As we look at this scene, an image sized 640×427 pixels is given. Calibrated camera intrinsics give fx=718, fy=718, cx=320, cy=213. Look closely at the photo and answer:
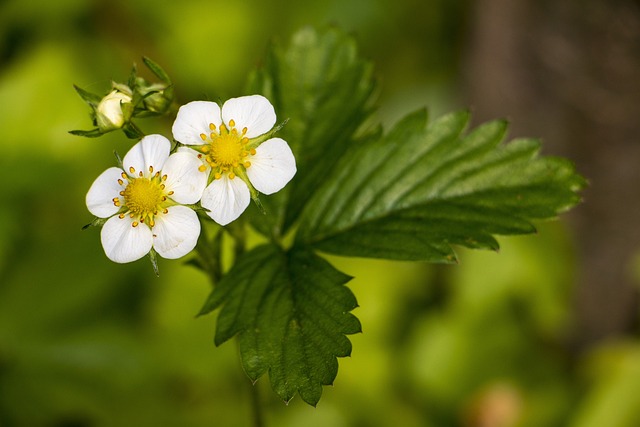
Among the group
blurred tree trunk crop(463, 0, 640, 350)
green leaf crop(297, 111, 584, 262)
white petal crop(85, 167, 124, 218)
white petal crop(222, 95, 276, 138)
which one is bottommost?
white petal crop(85, 167, 124, 218)

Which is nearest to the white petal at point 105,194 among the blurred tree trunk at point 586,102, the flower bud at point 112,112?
the flower bud at point 112,112

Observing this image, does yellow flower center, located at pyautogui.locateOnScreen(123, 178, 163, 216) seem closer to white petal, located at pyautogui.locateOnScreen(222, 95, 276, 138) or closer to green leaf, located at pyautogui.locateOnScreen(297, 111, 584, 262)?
white petal, located at pyautogui.locateOnScreen(222, 95, 276, 138)

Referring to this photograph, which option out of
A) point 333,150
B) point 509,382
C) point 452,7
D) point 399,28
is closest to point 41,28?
point 399,28

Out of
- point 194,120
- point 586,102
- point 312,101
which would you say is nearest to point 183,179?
point 194,120

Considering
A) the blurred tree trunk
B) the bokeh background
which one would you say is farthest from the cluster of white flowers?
the blurred tree trunk

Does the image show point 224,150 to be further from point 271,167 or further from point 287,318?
point 287,318

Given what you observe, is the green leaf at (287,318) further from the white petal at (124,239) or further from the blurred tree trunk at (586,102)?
the blurred tree trunk at (586,102)
